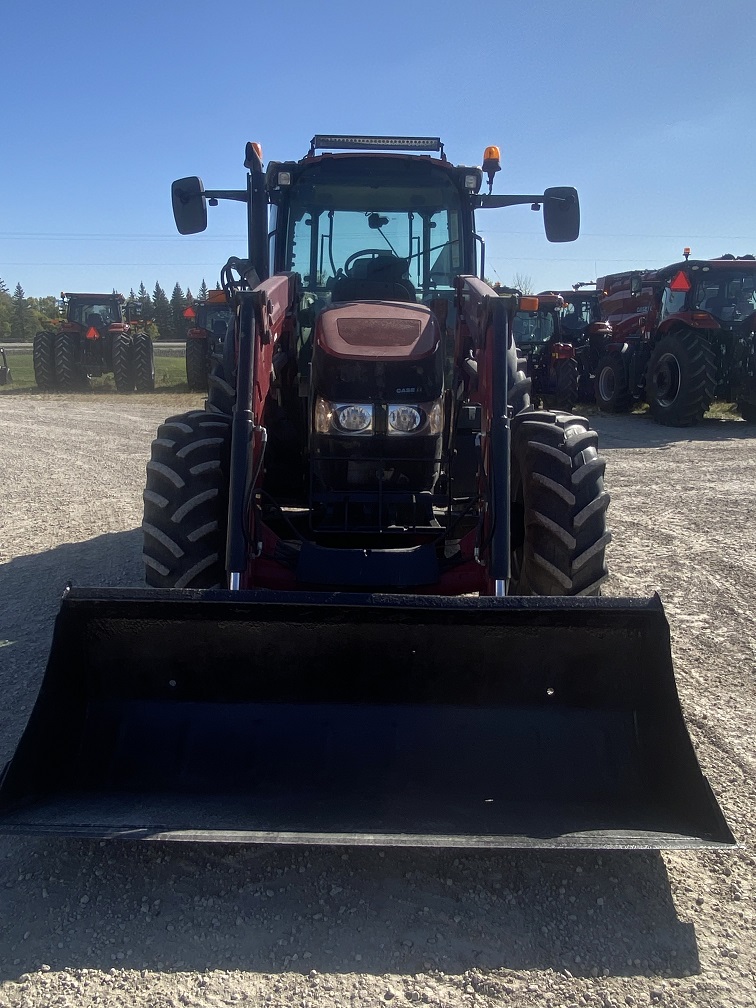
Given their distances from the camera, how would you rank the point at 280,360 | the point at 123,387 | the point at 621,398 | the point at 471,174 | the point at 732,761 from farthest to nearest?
1. the point at 123,387
2. the point at 621,398
3. the point at 471,174
4. the point at 280,360
5. the point at 732,761

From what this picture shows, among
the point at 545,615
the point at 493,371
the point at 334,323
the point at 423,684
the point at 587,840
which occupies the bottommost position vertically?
the point at 587,840

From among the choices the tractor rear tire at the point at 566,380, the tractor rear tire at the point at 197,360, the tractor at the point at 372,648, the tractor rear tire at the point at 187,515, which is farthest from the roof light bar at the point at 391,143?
the tractor rear tire at the point at 197,360

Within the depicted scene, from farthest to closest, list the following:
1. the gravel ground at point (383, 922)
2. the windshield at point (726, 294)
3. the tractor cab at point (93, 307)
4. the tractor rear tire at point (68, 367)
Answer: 1. the tractor cab at point (93, 307)
2. the tractor rear tire at point (68, 367)
3. the windshield at point (726, 294)
4. the gravel ground at point (383, 922)

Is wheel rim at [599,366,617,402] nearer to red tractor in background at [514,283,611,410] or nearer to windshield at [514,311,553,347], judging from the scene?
red tractor in background at [514,283,611,410]

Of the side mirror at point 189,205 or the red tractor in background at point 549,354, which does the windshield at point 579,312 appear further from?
the side mirror at point 189,205

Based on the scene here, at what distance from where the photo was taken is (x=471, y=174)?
465 cm

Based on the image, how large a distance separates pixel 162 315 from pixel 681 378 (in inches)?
2938

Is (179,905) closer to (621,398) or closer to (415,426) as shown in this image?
(415,426)

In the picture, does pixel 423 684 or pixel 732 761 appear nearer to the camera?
pixel 423 684

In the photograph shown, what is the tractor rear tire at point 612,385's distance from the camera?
617 inches

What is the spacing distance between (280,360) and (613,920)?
9.61 ft

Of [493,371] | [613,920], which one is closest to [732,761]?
[613,920]

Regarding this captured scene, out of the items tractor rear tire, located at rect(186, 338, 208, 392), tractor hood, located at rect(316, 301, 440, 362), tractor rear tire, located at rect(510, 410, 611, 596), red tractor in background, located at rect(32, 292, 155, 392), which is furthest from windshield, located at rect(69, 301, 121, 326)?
tractor rear tire, located at rect(510, 410, 611, 596)

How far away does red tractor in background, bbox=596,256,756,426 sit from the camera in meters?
13.2
